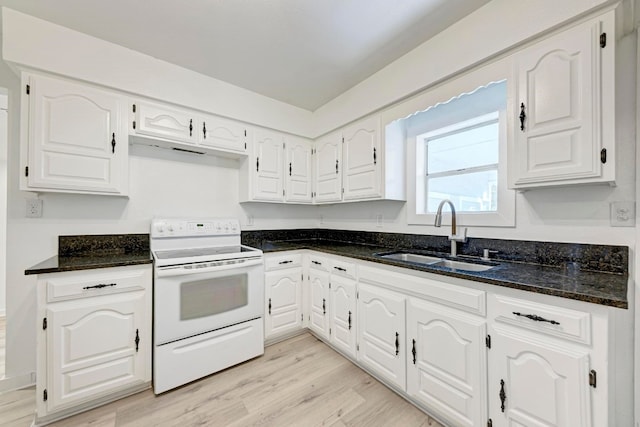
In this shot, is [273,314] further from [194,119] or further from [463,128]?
[463,128]

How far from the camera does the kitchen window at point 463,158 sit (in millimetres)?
1825

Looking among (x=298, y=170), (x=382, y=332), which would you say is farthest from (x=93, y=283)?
(x=298, y=170)

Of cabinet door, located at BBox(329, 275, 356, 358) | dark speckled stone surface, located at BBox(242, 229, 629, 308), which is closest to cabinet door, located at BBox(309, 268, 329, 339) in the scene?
cabinet door, located at BBox(329, 275, 356, 358)

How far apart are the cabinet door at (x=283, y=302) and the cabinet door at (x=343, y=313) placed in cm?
43

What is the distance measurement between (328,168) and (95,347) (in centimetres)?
244

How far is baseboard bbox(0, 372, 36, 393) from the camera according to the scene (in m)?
→ 1.78

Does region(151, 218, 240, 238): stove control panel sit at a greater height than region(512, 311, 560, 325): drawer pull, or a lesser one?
greater

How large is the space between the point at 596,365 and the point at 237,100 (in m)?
3.03

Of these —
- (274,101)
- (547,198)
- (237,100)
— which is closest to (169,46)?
(237,100)

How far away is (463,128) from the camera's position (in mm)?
2127

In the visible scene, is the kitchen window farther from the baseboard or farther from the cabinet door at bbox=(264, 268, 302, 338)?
the baseboard

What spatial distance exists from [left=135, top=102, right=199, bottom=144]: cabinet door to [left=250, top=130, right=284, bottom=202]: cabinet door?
63 centimetres

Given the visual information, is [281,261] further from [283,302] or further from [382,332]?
[382,332]

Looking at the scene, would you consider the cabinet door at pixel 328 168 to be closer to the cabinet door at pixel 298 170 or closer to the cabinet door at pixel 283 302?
the cabinet door at pixel 298 170
